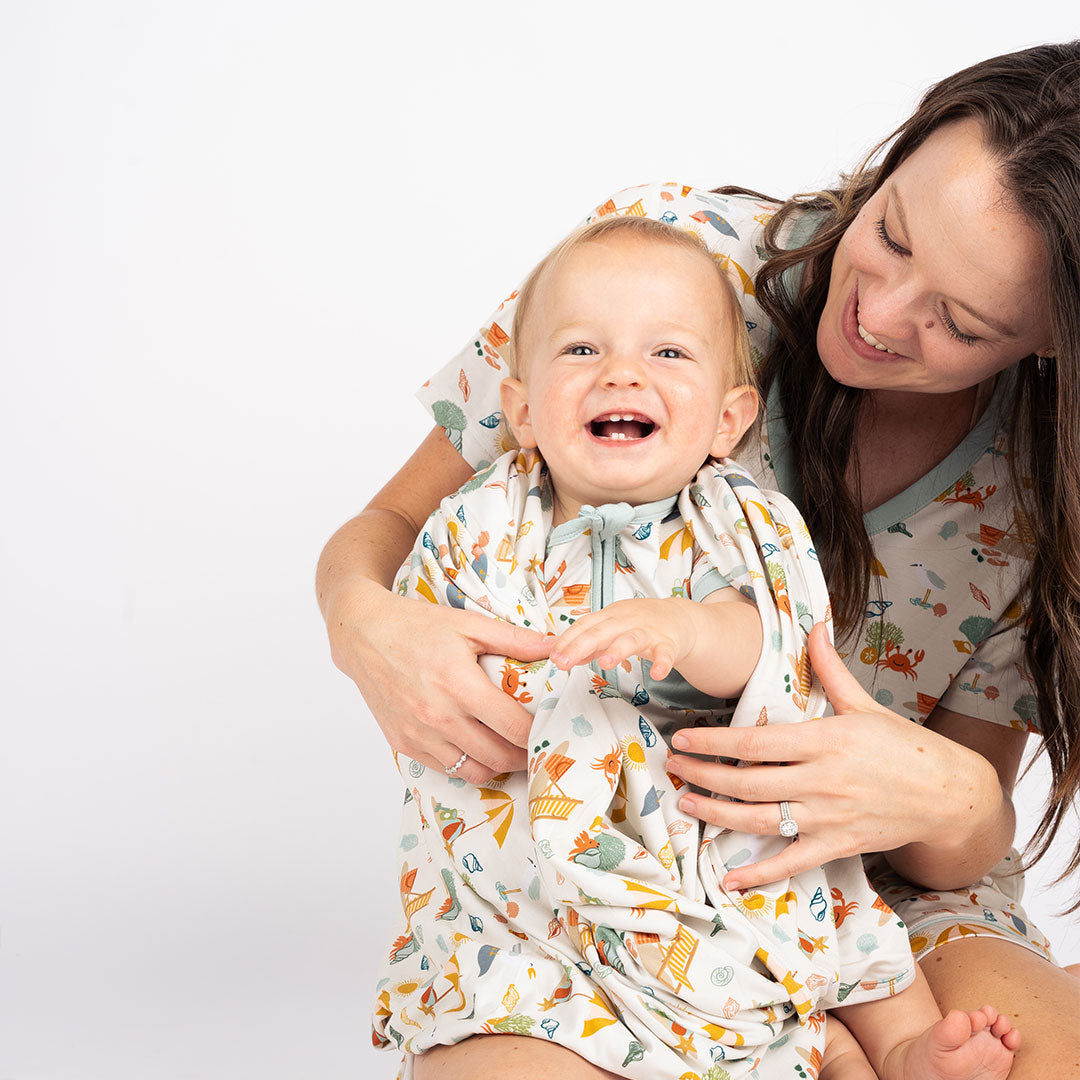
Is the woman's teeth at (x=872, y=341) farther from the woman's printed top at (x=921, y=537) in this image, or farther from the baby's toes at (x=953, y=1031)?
the baby's toes at (x=953, y=1031)

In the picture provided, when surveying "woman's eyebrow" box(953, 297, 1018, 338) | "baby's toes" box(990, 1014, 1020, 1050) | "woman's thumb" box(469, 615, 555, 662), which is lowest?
"baby's toes" box(990, 1014, 1020, 1050)

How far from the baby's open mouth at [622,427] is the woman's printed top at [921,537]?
34 cm

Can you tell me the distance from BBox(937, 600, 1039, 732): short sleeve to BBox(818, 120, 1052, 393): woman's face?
1.34 ft

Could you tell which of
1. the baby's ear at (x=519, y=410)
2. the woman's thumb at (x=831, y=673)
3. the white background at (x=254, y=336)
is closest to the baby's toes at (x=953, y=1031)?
the woman's thumb at (x=831, y=673)

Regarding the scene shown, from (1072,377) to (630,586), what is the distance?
1.92 feet

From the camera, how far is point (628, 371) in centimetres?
170

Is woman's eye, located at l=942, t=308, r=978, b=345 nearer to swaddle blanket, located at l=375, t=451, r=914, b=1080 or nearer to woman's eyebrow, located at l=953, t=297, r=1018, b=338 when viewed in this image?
woman's eyebrow, located at l=953, t=297, r=1018, b=338

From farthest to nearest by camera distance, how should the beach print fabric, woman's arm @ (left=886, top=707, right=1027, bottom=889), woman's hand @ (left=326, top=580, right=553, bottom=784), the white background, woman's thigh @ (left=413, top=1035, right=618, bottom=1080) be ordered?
the white background
the beach print fabric
woman's arm @ (left=886, top=707, right=1027, bottom=889)
woman's hand @ (left=326, top=580, right=553, bottom=784)
woman's thigh @ (left=413, top=1035, right=618, bottom=1080)

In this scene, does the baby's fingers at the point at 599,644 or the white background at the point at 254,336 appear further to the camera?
the white background at the point at 254,336

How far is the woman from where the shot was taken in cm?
167

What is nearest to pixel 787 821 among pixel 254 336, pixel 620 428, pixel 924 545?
pixel 620 428

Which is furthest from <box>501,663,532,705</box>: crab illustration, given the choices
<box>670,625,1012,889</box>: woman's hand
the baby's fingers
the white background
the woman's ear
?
the white background

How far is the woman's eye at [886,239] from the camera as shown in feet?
5.89

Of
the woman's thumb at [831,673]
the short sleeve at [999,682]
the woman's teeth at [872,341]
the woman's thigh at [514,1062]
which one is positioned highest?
the woman's teeth at [872,341]
